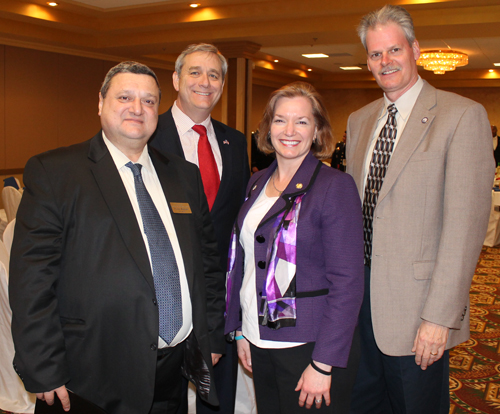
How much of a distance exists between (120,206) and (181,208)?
0.27 metres

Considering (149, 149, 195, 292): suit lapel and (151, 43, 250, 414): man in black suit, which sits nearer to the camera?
(149, 149, 195, 292): suit lapel

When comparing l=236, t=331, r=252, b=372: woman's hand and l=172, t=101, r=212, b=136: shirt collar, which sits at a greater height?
l=172, t=101, r=212, b=136: shirt collar

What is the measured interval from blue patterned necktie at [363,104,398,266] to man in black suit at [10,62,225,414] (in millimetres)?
713

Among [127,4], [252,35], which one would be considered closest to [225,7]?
[252,35]

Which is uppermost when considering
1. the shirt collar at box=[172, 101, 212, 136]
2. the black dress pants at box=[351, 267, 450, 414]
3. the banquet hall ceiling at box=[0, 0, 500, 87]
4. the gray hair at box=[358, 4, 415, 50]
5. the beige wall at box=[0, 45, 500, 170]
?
the banquet hall ceiling at box=[0, 0, 500, 87]

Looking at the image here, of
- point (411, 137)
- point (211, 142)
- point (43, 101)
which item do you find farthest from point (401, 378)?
point (43, 101)

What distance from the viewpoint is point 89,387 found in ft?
5.12

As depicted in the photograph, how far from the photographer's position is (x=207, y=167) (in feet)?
7.86

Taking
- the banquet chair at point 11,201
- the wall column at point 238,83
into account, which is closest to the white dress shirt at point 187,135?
the banquet chair at point 11,201

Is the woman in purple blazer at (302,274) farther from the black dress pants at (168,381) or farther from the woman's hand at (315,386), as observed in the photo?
the black dress pants at (168,381)

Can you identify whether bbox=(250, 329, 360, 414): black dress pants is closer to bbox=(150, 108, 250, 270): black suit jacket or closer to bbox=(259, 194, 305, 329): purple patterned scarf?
bbox=(259, 194, 305, 329): purple patterned scarf

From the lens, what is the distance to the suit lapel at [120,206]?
5.08 feet

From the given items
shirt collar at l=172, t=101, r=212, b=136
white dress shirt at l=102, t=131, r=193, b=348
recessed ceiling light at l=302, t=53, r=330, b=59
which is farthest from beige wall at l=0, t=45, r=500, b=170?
white dress shirt at l=102, t=131, r=193, b=348

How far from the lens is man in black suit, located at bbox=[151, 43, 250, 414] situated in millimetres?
2344
